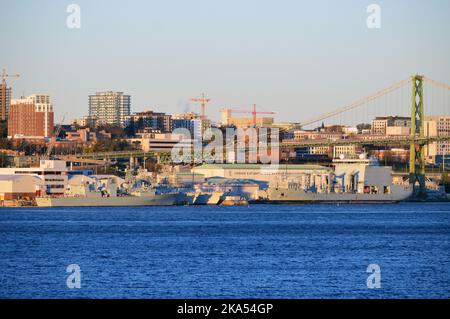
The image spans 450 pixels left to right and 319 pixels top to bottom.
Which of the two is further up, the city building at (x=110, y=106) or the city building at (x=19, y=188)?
the city building at (x=110, y=106)

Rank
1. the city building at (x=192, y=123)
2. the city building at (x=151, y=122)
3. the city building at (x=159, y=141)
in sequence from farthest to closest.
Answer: the city building at (x=151, y=122), the city building at (x=192, y=123), the city building at (x=159, y=141)

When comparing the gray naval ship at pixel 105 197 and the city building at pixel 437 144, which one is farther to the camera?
the city building at pixel 437 144

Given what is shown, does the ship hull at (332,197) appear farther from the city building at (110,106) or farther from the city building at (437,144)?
the city building at (110,106)

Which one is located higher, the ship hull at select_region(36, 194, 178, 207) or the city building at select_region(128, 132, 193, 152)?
the city building at select_region(128, 132, 193, 152)

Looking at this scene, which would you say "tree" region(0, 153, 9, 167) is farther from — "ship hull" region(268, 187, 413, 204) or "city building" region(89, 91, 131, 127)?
"city building" region(89, 91, 131, 127)

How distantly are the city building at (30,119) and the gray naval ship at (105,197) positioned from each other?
54.3m

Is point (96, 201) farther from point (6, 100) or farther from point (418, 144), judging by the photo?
point (6, 100)

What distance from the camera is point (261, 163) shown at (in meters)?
79.8

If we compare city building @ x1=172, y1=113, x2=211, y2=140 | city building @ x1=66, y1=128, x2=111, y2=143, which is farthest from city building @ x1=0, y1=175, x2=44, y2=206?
city building @ x1=172, y1=113, x2=211, y2=140

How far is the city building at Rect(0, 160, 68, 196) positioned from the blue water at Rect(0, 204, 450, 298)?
21593 millimetres

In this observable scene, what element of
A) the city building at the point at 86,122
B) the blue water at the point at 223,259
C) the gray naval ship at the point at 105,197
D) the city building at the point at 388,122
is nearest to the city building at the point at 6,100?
the city building at the point at 86,122

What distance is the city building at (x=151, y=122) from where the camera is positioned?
12481 centimetres

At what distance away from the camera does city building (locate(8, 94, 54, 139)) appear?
111m

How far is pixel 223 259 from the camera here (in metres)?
21.1
